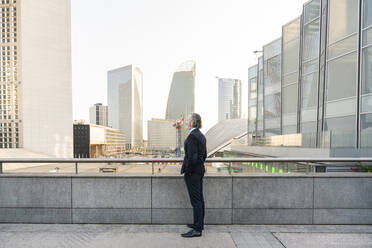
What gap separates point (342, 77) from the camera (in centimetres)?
1108

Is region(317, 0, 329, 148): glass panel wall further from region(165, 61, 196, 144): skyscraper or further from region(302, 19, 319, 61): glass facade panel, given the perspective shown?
region(165, 61, 196, 144): skyscraper

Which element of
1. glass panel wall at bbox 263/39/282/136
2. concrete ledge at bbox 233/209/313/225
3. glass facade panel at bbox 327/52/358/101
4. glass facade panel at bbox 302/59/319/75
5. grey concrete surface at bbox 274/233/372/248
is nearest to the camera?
grey concrete surface at bbox 274/233/372/248

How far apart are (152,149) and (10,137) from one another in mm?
108454

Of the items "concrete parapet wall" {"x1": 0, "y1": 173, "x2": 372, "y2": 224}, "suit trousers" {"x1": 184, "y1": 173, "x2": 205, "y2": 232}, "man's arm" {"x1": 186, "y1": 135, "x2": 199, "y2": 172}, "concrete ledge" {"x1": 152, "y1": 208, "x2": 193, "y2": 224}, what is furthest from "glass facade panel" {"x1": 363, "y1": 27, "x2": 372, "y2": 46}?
"concrete ledge" {"x1": 152, "y1": 208, "x2": 193, "y2": 224}

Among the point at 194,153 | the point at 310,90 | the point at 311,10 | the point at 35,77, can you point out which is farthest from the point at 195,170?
the point at 35,77

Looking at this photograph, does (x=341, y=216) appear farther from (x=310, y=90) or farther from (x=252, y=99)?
(x=252, y=99)

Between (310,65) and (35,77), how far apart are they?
188ft

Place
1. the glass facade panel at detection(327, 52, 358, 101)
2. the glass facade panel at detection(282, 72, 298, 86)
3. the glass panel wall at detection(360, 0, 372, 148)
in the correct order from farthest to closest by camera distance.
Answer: the glass facade panel at detection(282, 72, 298, 86)
the glass facade panel at detection(327, 52, 358, 101)
the glass panel wall at detection(360, 0, 372, 148)

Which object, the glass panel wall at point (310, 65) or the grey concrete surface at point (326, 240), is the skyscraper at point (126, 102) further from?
the grey concrete surface at point (326, 240)

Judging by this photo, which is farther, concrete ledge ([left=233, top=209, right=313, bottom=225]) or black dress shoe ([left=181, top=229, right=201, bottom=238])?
concrete ledge ([left=233, top=209, right=313, bottom=225])

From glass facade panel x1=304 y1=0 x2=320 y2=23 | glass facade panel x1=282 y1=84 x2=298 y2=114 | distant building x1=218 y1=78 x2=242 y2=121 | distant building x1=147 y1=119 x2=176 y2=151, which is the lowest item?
distant building x1=147 y1=119 x2=176 y2=151

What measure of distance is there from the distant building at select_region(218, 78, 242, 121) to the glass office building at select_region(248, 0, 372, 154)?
446ft

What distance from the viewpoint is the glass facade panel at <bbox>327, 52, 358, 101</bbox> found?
34.0 ft

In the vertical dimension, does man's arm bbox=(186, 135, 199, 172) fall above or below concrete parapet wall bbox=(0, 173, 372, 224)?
above
